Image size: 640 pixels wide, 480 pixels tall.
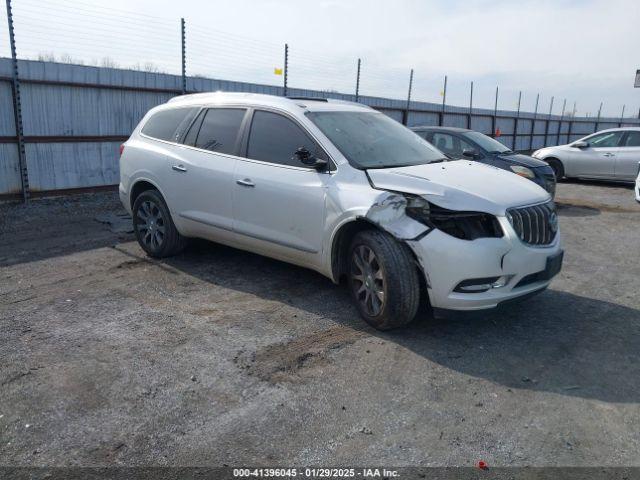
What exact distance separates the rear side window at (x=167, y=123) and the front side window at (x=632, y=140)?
39.6 feet

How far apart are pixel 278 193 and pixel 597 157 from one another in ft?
39.3

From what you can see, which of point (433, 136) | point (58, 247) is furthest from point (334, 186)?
point (433, 136)

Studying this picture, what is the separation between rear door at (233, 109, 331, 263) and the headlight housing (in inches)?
239

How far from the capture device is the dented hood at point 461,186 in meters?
4.04

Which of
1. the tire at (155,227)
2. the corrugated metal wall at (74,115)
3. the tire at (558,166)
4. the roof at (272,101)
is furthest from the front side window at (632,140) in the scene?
the tire at (155,227)

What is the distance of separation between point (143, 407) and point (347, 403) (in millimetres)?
1231

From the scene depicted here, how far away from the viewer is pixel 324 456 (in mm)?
2818

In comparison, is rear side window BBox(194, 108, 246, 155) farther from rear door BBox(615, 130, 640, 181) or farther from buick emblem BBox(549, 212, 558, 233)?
rear door BBox(615, 130, 640, 181)

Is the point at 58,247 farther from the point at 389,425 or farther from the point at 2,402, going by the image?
the point at 389,425

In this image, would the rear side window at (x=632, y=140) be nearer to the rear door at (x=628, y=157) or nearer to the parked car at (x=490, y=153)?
the rear door at (x=628, y=157)

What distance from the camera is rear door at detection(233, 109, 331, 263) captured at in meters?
4.66

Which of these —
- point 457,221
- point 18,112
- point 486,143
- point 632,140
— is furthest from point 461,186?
point 632,140

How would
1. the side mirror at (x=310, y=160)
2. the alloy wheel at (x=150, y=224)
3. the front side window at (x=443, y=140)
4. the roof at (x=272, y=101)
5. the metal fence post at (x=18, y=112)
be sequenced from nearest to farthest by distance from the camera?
the side mirror at (x=310, y=160) < the roof at (x=272, y=101) < the alloy wheel at (x=150, y=224) < the metal fence post at (x=18, y=112) < the front side window at (x=443, y=140)

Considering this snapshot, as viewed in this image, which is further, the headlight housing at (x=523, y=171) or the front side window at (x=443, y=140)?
the front side window at (x=443, y=140)
